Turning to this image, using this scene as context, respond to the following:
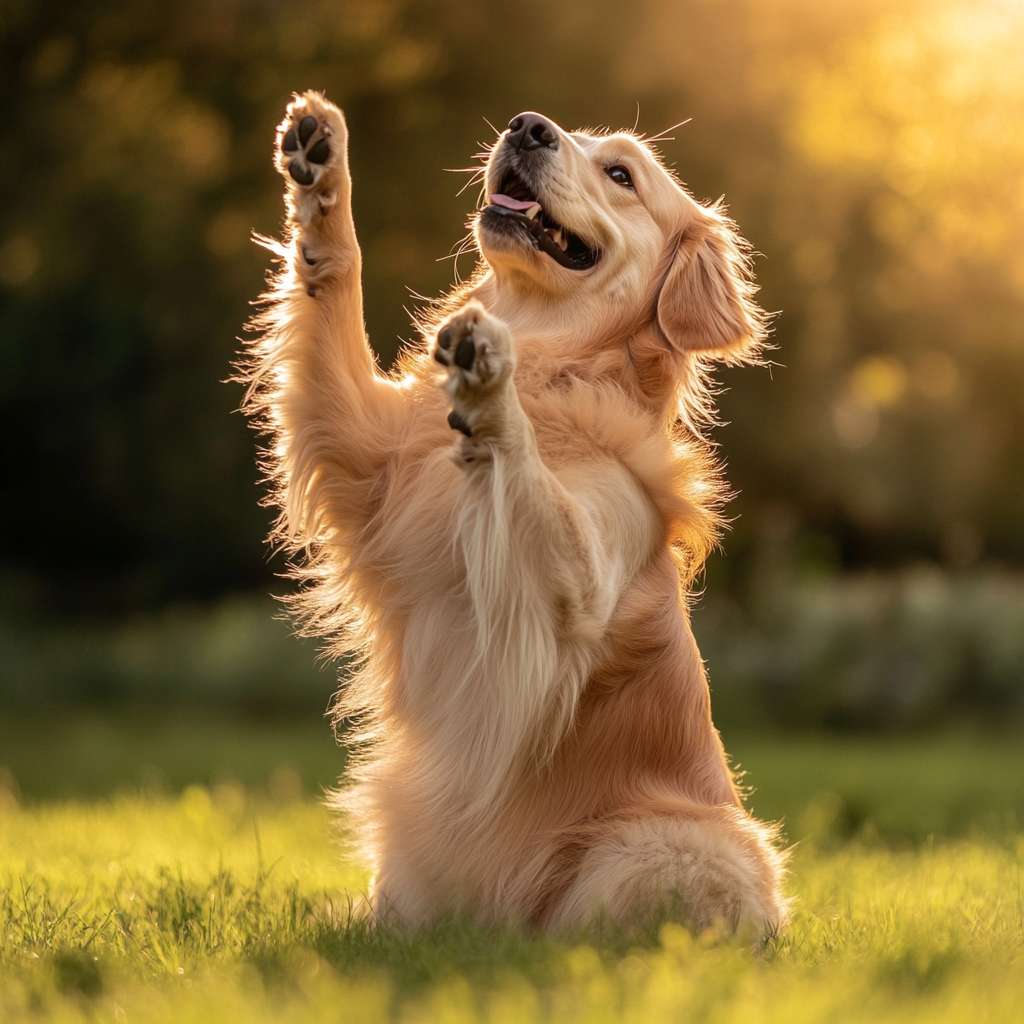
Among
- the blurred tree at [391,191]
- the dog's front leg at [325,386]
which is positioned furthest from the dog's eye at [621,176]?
the blurred tree at [391,191]

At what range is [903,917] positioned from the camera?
3.68 m

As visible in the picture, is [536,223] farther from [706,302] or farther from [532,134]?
[706,302]

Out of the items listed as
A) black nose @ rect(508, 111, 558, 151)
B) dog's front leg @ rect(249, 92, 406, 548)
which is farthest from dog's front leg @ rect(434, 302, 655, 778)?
black nose @ rect(508, 111, 558, 151)

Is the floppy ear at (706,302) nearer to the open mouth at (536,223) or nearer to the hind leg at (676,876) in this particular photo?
the open mouth at (536,223)

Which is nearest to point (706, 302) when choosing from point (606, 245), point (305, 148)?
point (606, 245)

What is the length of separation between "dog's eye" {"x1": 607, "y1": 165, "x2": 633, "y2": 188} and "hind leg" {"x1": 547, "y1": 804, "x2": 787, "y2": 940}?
2102 mm

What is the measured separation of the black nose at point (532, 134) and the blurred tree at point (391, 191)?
973cm

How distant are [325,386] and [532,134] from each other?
3.51ft

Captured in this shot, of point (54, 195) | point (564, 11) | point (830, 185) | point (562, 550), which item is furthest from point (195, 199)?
point (562, 550)

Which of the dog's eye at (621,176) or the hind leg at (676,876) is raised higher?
the dog's eye at (621,176)

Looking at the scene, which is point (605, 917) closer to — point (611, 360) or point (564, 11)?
point (611, 360)

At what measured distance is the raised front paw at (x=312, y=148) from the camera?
349cm

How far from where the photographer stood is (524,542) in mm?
3119

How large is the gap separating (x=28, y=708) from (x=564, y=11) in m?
10.1
